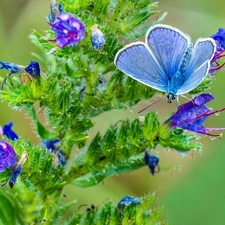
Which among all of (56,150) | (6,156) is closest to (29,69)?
(6,156)

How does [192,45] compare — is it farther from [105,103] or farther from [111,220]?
[111,220]

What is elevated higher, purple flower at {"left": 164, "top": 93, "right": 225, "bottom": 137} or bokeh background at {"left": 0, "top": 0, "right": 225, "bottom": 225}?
purple flower at {"left": 164, "top": 93, "right": 225, "bottom": 137}

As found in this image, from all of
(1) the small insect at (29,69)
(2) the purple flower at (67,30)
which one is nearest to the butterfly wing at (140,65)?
(2) the purple flower at (67,30)

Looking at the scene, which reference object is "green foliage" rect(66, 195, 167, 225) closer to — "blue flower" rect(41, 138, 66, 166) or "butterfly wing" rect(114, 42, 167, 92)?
"blue flower" rect(41, 138, 66, 166)

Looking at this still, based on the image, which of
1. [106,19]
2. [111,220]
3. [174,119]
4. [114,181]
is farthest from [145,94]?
[114,181]

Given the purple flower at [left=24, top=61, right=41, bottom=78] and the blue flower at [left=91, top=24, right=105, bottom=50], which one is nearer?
the blue flower at [left=91, top=24, right=105, bottom=50]

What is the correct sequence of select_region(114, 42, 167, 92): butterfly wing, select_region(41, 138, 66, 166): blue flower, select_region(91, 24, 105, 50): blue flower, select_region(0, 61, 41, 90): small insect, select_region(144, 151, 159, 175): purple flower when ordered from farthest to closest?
select_region(144, 151, 159, 175): purple flower → select_region(41, 138, 66, 166): blue flower → select_region(0, 61, 41, 90): small insect → select_region(91, 24, 105, 50): blue flower → select_region(114, 42, 167, 92): butterfly wing

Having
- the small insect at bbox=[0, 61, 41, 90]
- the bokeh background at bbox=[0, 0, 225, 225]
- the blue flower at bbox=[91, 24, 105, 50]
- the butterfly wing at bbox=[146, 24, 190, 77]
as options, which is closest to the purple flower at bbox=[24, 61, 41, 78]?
the small insect at bbox=[0, 61, 41, 90]
